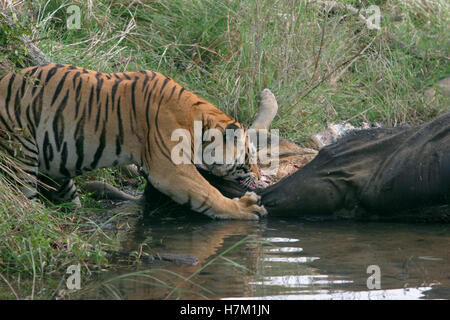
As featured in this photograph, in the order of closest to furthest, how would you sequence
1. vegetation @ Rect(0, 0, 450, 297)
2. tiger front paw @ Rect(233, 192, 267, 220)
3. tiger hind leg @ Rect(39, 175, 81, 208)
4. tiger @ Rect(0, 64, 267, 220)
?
tiger @ Rect(0, 64, 267, 220) → tiger front paw @ Rect(233, 192, 267, 220) → tiger hind leg @ Rect(39, 175, 81, 208) → vegetation @ Rect(0, 0, 450, 297)

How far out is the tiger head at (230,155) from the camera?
202 inches

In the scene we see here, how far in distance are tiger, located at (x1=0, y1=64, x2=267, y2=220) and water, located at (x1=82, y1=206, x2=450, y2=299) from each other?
285 mm

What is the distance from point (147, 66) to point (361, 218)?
10.8 feet

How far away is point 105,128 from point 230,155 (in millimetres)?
981

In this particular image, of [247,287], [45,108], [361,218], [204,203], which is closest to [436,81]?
[361,218]

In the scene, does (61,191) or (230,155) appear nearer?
(230,155)

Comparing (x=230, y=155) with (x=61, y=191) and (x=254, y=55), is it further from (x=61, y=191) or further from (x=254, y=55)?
(x=254, y=55)

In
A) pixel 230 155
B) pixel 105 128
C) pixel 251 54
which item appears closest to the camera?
pixel 105 128

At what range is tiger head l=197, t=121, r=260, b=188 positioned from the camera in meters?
5.12

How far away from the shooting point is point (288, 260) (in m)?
3.95

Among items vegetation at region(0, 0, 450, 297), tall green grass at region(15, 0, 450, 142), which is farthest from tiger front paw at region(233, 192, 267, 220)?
tall green grass at region(15, 0, 450, 142)

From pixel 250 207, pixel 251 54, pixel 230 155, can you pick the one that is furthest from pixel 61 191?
pixel 251 54

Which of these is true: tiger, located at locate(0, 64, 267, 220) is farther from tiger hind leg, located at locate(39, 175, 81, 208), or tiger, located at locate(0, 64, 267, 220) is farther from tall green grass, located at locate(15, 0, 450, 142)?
tall green grass, located at locate(15, 0, 450, 142)

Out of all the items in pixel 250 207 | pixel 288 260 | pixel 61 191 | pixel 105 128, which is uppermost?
pixel 105 128
